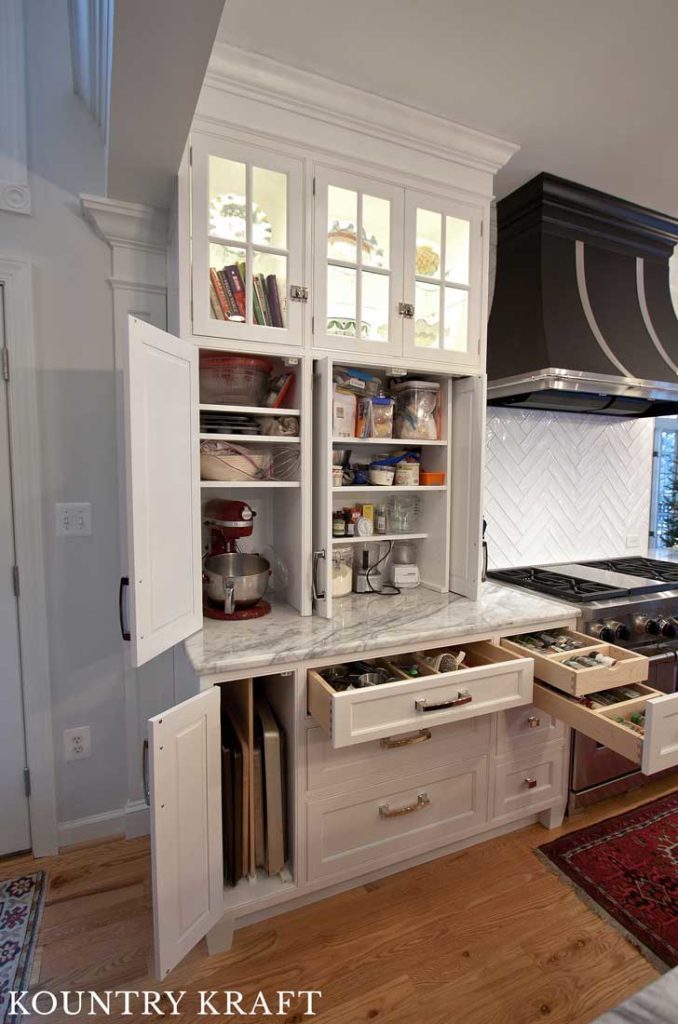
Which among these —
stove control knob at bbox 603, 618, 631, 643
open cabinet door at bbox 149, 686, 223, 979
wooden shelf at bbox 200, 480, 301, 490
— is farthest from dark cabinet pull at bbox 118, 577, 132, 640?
stove control knob at bbox 603, 618, 631, 643

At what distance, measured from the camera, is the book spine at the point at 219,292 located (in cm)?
153

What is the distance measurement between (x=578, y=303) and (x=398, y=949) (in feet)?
7.99

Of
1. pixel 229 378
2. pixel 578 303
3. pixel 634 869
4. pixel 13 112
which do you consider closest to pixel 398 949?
pixel 634 869

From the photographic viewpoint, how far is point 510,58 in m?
1.47

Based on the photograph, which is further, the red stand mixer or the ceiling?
the red stand mixer

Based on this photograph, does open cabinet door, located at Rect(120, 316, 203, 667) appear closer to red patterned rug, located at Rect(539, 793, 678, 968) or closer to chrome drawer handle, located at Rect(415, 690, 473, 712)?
chrome drawer handle, located at Rect(415, 690, 473, 712)

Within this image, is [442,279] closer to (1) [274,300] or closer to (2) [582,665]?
(1) [274,300]

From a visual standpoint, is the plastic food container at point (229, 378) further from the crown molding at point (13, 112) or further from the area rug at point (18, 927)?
the area rug at point (18, 927)

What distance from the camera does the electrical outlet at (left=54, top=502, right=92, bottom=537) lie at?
177 cm

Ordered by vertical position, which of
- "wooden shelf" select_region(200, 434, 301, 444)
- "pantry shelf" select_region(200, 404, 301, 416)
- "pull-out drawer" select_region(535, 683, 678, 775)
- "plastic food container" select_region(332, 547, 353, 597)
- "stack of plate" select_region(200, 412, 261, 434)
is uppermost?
"pantry shelf" select_region(200, 404, 301, 416)

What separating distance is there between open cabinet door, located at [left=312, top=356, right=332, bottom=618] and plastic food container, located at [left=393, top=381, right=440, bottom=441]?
42 cm

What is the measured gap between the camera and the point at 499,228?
7.57 ft

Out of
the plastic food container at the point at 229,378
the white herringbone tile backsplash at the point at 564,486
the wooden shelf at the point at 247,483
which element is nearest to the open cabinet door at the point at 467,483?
the white herringbone tile backsplash at the point at 564,486

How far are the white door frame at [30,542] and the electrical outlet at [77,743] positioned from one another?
0.05m
